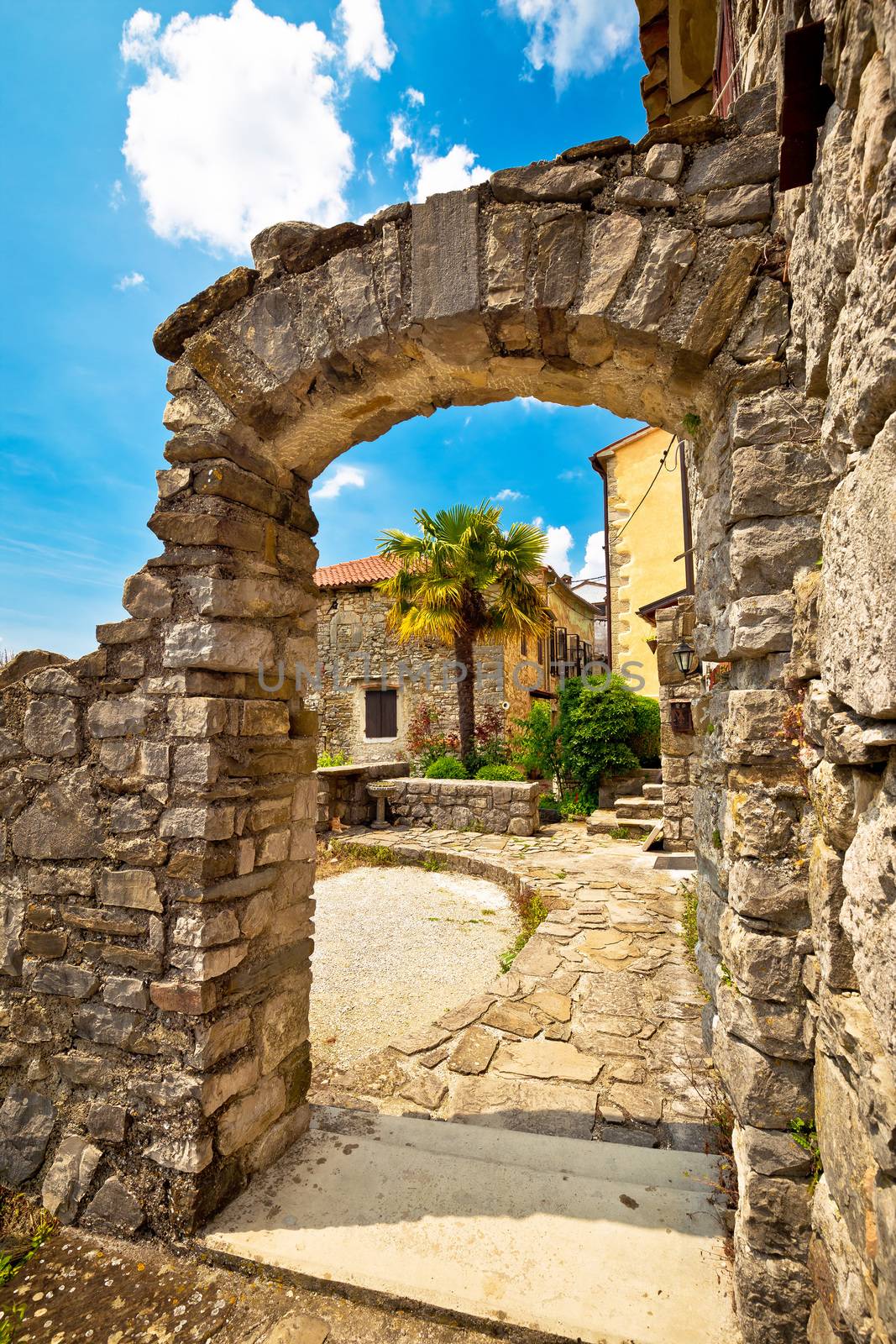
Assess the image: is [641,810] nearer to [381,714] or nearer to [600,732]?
[600,732]

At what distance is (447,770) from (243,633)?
10097mm

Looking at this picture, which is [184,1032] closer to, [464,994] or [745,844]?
[745,844]

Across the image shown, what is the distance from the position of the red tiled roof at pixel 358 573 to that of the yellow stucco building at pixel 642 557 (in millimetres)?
5101

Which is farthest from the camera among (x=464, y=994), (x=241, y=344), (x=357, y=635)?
(x=357, y=635)

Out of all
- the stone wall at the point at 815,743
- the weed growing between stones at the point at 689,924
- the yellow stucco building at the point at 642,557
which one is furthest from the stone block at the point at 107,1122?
the yellow stucco building at the point at 642,557

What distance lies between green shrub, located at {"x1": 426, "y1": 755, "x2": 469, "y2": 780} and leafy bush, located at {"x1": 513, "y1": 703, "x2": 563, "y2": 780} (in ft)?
4.29

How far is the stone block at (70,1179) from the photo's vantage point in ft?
7.66

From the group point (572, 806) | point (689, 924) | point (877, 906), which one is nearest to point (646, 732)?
point (572, 806)

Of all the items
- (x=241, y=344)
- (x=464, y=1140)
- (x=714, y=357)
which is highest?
(x=241, y=344)

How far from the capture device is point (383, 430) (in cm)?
281

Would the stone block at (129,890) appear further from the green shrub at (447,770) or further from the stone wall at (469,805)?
the green shrub at (447,770)

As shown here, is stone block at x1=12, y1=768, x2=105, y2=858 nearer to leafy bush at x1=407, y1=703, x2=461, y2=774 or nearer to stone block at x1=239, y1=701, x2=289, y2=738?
stone block at x1=239, y1=701, x2=289, y2=738

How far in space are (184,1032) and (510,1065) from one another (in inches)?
75.3

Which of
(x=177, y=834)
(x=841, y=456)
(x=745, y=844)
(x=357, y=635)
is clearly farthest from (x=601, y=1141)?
(x=357, y=635)
